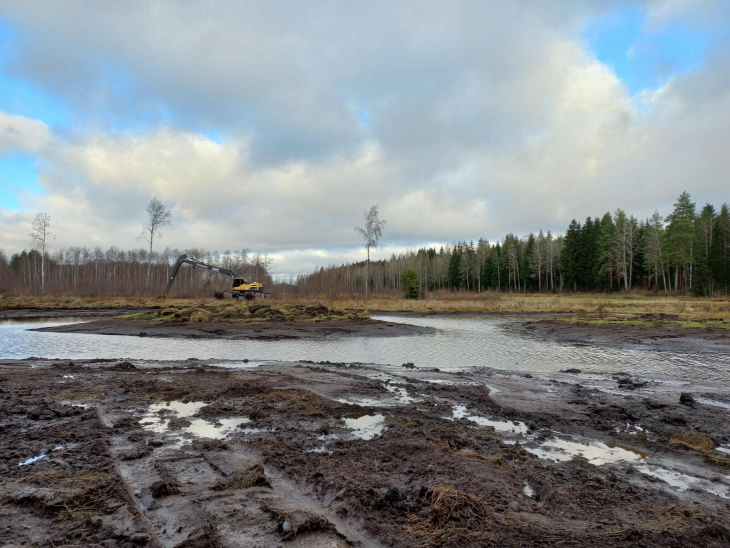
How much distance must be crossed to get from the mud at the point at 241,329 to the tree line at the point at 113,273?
1438 inches

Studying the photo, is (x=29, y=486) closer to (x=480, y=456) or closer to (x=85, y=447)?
(x=85, y=447)

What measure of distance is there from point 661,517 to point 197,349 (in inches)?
719

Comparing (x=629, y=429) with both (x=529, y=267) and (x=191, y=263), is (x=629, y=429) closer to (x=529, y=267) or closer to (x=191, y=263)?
(x=191, y=263)

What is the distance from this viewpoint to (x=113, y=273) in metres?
100

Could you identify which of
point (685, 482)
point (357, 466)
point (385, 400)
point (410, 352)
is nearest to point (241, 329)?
point (410, 352)

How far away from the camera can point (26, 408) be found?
8172 mm

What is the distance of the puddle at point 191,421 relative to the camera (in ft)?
23.4

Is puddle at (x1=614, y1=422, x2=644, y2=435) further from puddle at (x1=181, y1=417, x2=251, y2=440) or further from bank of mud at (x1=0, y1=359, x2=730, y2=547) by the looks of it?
puddle at (x1=181, y1=417, x2=251, y2=440)

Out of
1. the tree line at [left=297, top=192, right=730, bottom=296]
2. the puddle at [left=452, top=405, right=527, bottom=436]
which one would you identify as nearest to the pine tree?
the tree line at [left=297, top=192, right=730, bottom=296]

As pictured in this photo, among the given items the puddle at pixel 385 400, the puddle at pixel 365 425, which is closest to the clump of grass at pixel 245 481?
the puddle at pixel 365 425

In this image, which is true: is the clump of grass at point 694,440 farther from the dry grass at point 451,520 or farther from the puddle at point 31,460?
the puddle at point 31,460

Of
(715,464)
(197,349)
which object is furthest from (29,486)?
(197,349)

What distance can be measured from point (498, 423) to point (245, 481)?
475 cm

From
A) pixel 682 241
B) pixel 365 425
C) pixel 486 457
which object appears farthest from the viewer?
pixel 682 241
